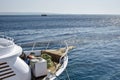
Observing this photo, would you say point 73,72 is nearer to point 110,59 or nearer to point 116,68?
point 116,68

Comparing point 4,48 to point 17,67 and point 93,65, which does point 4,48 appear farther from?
point 93,65

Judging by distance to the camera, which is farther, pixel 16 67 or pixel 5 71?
pixel 16 67

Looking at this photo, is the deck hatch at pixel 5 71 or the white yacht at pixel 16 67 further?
the white yacht at pixel 16 67

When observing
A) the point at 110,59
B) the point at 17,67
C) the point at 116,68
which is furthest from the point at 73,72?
the point at 17,67

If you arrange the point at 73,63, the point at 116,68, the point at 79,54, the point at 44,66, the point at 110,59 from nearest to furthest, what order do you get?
the point at 44,66 < the point at 116,68 < the point at 73,63 < the point at 110,59 < the point at 79,54

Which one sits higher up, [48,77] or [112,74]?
[48,77]

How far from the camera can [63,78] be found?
17.6 m

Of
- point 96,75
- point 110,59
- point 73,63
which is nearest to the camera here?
point 96,75

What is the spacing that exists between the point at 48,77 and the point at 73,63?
1162 cm

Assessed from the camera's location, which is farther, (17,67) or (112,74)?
(112,74)

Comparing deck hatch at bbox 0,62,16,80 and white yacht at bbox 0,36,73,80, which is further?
white yacht at bbox 0,36,73,80

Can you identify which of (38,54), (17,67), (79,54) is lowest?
(79,54)

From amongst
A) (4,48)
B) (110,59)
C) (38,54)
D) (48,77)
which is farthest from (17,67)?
(110,59)

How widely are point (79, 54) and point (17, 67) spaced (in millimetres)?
18262
